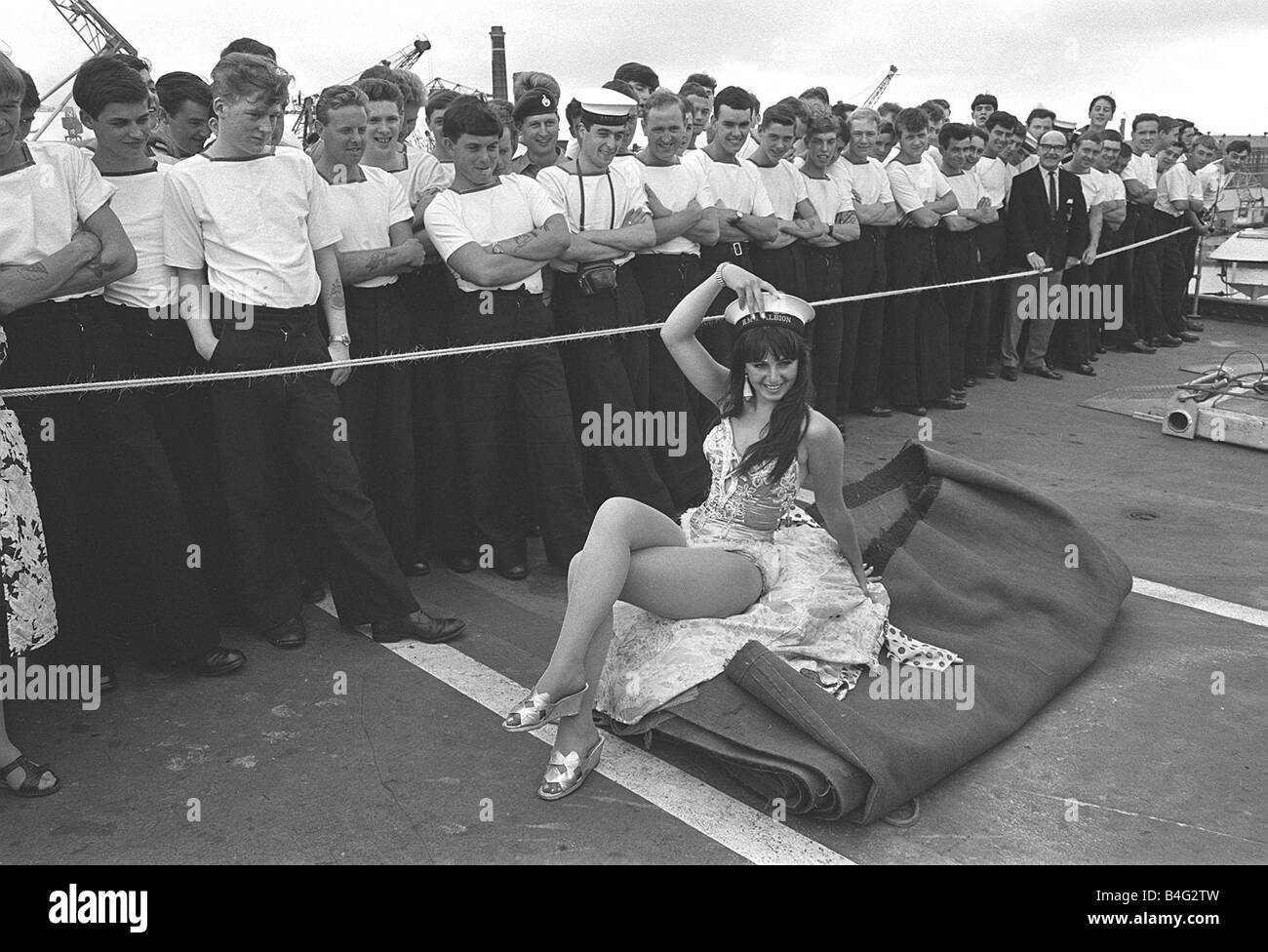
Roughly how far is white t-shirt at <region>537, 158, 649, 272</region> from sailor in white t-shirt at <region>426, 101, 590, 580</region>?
31cm

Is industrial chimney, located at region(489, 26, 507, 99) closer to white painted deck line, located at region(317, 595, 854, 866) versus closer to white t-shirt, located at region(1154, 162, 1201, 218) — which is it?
white t-shirt, located at region(1154, 162, 1201, 218)

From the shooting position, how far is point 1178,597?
508cm

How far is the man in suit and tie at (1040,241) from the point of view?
31.3ft

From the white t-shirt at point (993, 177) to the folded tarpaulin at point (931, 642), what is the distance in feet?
17.5

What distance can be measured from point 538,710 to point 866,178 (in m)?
5.87

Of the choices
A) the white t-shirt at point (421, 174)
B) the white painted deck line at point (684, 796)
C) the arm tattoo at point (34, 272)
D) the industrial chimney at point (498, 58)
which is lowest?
the white painted deck line at point (684, 796)

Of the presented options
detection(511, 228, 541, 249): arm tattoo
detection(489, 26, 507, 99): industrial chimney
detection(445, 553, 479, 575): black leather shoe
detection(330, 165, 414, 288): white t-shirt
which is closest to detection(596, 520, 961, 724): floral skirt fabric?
detection(445, 553, 479, 575): black leather shoe

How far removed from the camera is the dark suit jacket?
9.56 metres

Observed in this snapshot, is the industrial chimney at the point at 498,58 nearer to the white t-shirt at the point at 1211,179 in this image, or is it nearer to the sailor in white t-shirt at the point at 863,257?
the white t-shirt at the point at 1211,179

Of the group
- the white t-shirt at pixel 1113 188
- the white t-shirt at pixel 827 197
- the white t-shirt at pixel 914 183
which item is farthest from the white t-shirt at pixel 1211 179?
the white t-shirt at pixel 827 197

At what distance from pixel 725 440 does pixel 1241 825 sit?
1.91 metres

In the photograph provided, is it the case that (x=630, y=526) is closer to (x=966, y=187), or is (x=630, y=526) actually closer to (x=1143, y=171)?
(x=966, y=187)

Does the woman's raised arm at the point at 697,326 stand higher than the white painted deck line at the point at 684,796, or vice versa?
the woman's raised arm at the point at 697,326
